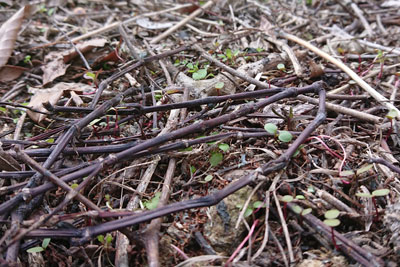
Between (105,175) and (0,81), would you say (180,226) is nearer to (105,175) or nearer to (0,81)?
(105,175)

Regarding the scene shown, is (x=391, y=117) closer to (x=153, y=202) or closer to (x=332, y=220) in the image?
(x=332, y=220)

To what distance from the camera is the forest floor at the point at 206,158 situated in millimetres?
1279

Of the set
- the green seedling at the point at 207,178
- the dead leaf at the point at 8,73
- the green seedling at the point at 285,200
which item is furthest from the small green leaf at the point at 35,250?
the dead leaf at the point at 8,73

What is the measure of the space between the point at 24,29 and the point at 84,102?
1.27 m

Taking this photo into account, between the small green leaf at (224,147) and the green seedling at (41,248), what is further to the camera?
the small green leaf at (224,147)

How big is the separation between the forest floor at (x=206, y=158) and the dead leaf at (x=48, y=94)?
0.01 metres

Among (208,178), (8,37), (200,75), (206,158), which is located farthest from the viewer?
(8,37)

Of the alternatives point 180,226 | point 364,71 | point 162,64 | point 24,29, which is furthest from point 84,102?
point 364,71

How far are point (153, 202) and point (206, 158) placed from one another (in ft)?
1.11

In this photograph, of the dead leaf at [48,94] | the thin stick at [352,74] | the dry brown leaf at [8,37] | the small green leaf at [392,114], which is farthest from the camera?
the dry brown leaf at [8,37]

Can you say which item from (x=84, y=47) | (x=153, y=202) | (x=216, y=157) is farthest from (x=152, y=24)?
(x=153, y=202)

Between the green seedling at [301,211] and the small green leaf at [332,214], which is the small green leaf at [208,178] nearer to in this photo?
the green seedling at [301,211]

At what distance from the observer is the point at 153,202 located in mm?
1416

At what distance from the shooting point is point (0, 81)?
2.47m
